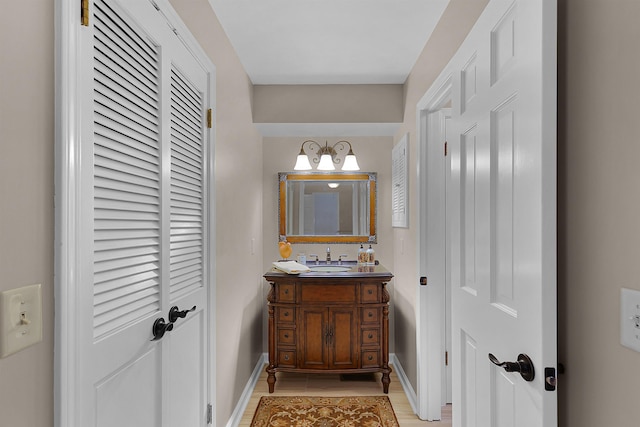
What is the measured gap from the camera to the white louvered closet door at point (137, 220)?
986 mm

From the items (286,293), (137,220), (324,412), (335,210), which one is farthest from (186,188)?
(335,210)

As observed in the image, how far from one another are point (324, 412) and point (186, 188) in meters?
1.86

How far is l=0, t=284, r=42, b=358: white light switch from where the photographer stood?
0.70m

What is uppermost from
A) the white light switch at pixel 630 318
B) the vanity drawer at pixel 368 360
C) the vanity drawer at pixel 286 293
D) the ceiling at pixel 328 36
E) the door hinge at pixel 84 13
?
the ceiling at pixel 328 36

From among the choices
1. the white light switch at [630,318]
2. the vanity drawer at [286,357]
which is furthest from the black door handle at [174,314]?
the vanity drawer at [286,357]

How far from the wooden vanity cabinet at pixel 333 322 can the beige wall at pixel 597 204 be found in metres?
2.04

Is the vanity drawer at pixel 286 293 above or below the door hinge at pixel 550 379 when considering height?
below

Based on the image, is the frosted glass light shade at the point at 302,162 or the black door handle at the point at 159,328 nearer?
the black door handle at the point at 159,328

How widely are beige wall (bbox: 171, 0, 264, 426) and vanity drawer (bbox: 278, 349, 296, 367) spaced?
248mm

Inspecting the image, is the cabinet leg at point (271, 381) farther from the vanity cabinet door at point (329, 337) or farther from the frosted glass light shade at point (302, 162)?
the frosted glass light shade at point (302, 162)

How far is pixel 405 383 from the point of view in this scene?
3.12 meters

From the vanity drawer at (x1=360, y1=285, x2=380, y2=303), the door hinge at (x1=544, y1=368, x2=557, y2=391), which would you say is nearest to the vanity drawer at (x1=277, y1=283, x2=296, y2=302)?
the vanity drawer at (x1=360, y1=285, x2=380, y2=303)

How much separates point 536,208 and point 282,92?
2.72 m

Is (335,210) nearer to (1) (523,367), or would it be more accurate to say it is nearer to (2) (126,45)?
(2) (126,45)
